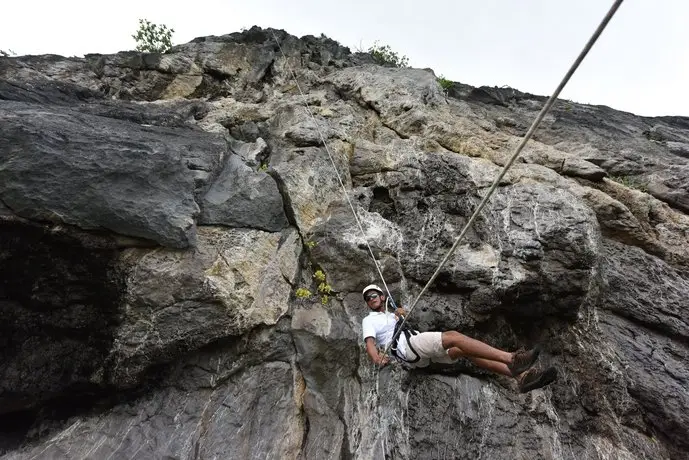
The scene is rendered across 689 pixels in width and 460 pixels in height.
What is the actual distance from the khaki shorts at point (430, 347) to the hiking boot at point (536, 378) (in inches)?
40.8

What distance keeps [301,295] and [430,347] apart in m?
2.16

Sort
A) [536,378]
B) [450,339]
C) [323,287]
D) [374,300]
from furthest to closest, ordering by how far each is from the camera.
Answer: [323,287] → [374,300] → [450,339] → [536,378]

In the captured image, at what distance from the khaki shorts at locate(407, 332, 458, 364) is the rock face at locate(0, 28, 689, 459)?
2.32 ft

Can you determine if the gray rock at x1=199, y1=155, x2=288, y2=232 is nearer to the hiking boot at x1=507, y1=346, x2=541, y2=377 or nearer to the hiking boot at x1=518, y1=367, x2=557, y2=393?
the hiking boot at x1=507, y1=346, x2=541, y2=377

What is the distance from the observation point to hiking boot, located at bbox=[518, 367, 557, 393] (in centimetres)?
391

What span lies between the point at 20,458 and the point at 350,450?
3.90m

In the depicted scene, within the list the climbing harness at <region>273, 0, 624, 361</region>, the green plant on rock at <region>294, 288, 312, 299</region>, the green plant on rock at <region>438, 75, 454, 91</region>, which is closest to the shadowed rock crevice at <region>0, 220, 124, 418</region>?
the green plant on rock at <region>294, 288, 312, 299</region>

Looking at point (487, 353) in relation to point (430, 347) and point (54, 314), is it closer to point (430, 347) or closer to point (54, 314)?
point (430, 347)

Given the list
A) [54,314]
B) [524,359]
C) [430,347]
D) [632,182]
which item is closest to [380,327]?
[430,347]

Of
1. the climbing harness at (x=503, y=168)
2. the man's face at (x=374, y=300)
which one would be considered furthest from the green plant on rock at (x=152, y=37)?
the man's face at (x=374, y=300)

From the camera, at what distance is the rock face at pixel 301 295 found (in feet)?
16.8

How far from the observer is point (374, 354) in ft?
16.8

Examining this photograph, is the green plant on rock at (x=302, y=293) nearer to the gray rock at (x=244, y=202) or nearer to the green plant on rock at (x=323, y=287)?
the green plant on rock at (x=323, y=287)

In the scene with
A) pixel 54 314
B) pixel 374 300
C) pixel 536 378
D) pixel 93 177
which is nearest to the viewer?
pixel 536 378
